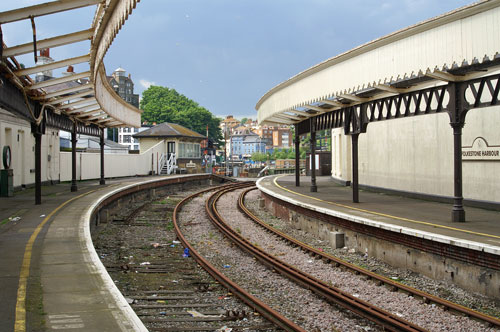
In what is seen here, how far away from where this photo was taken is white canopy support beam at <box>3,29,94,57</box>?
11203mm

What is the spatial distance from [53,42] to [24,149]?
14850 mm

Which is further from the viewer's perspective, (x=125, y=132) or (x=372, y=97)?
(x=125, y=132)

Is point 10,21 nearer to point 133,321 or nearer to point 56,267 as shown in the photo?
point 56,267

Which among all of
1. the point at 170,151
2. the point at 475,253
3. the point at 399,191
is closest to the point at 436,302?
the point at 475,253

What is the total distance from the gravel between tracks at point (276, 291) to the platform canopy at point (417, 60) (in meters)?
5.84

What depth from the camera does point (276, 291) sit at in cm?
876

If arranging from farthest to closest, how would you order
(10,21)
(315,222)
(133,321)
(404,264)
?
(315,222) < (404,264) < (10,21) < (133,321)

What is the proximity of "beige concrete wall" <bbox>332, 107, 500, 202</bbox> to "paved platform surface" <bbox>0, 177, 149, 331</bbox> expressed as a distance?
1175 centimetres

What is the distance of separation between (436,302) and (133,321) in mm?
4903

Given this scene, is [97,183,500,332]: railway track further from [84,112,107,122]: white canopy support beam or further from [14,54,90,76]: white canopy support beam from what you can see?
[84,112,107,122]: white canopy support beam

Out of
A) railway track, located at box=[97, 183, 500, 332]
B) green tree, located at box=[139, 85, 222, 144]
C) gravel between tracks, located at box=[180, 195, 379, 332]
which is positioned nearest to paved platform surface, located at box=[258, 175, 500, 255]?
railway track, located at box=[97, 183, 500, 332]

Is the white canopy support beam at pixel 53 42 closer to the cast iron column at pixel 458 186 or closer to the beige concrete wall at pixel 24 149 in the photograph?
the cast iron column at pixel 458 186

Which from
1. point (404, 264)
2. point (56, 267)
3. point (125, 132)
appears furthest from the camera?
point (125, 132)

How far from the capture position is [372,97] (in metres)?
16.1
